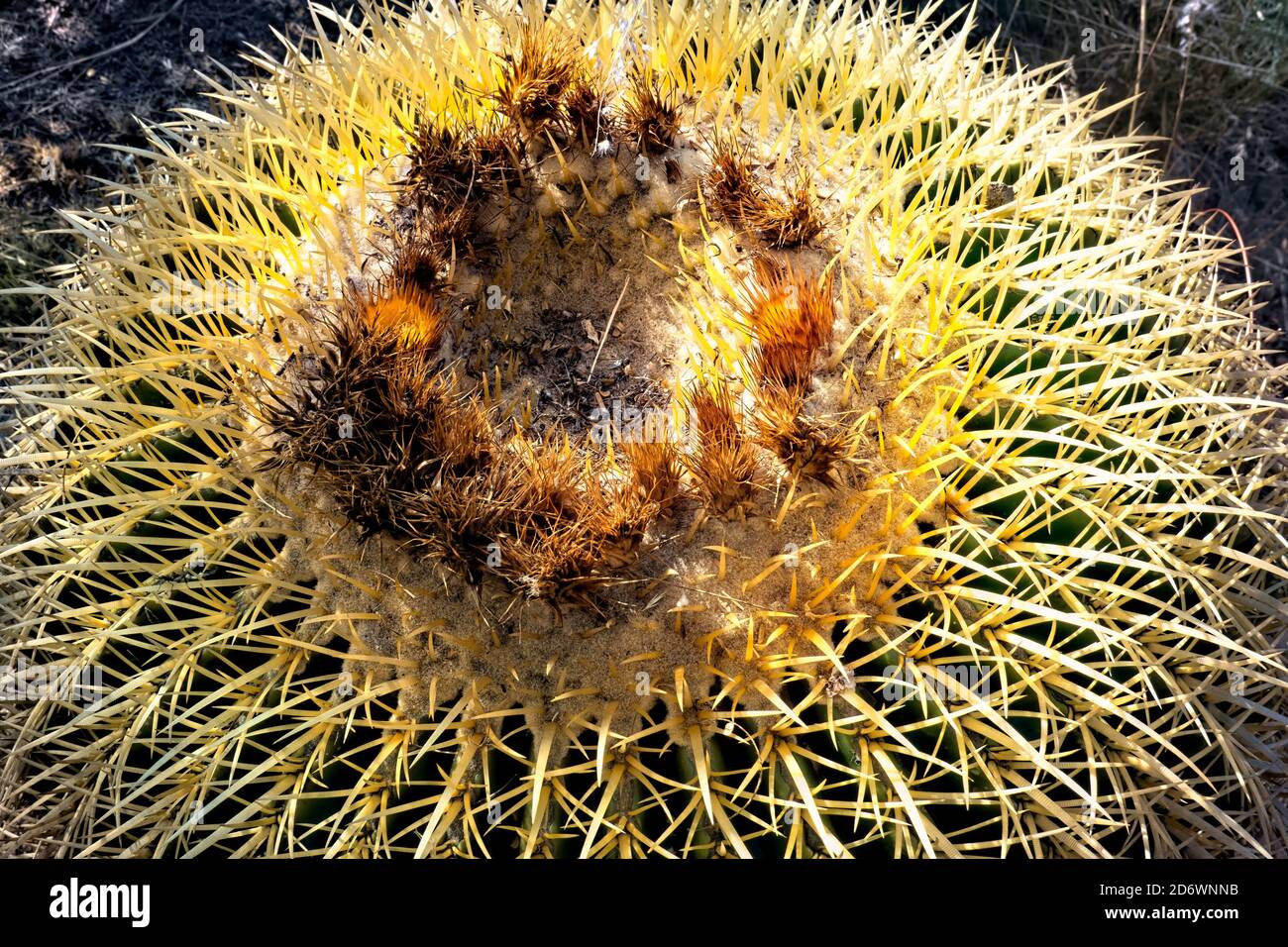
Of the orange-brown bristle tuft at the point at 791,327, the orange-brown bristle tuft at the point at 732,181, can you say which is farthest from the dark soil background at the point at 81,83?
the orange-brown bristle tuft at the point at 791,327

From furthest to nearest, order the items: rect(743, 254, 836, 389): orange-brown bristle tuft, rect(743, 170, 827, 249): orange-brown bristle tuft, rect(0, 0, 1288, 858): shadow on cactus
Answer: rect(743, 170, 827, 249): orange-brown bristle tuft < rect(743, 254, 836, 389): orange-brown bristle tuft < rect(0, 0, 1288, 858): shadow on cactus

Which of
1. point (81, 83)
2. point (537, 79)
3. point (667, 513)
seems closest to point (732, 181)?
point (537, 79)

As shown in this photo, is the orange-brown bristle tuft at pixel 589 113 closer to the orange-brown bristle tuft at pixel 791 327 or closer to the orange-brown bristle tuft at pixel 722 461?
the orange-brown bristle tuft at pixel 791 327

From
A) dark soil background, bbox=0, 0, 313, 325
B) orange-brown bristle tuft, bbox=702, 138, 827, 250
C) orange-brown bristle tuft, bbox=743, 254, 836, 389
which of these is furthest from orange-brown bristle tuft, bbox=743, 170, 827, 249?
dark soil background, bbox=0, 0, 313, 325

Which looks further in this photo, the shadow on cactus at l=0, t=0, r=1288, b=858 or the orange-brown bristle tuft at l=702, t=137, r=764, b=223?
the orange-brown bristle tuft at l=702, t=137, r=764, b=223

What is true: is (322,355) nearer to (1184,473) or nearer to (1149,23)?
(1184,473)

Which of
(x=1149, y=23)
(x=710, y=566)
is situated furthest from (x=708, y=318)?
(x=1149, y=23)

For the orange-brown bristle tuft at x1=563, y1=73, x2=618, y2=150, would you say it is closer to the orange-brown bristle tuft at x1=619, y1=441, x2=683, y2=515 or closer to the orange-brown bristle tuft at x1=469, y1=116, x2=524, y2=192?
the orange-brown bristle tuft at x1=469, y1=116, x2=524, y2=192
